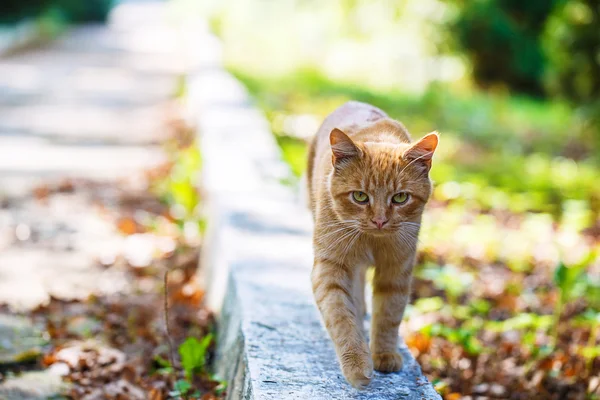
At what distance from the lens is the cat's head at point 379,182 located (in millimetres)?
2775

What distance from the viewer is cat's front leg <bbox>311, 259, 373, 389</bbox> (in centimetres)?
264

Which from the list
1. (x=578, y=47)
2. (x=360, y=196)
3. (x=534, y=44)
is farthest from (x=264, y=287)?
(x=534, y=44)

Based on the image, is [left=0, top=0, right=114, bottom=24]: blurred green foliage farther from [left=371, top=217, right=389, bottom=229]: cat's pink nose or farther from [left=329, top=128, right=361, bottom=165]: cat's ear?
[left=371, top=217, right=389, bottom=229]: cat's pink nose

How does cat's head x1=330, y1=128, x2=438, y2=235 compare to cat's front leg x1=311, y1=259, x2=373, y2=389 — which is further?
cat's head x1=330, y1=128, x2=438, y2=235

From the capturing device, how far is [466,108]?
1197 cm

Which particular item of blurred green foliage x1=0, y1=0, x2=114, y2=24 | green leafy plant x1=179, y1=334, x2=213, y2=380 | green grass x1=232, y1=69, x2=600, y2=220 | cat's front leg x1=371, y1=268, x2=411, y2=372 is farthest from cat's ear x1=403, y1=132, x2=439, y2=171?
blurred green foliage x1=0, y1=0, x2=114, y2=24

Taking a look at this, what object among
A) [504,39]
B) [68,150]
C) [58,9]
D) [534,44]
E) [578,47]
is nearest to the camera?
[68,150]

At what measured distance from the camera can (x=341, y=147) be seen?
9.23 feet

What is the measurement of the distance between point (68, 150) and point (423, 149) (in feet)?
22.2

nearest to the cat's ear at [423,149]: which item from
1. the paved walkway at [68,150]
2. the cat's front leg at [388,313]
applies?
the cat's front leg at [388,313]

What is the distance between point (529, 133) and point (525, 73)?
567 centimetres

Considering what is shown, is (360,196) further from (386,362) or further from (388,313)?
(386,362)

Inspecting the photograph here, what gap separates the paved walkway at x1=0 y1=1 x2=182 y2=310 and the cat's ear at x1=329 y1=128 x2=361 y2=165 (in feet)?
7.91

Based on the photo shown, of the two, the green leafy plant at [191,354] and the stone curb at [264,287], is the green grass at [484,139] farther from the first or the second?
the green leafy plant at [191,354]
